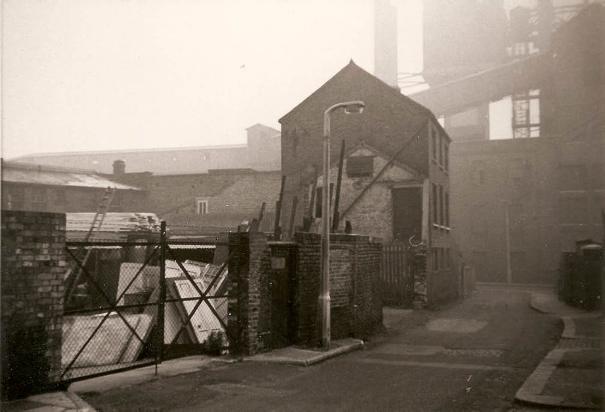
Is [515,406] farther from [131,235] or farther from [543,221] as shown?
[543,221]

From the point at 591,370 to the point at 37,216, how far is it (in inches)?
362

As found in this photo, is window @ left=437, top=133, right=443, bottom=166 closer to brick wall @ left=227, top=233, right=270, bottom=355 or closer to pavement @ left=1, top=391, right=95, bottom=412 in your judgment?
brick wall @ left=227, top=233, right=270, bottom=355

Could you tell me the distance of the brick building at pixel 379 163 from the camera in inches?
966

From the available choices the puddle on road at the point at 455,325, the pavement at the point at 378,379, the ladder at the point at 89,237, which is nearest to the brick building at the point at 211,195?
the ladder at the point at 89,237

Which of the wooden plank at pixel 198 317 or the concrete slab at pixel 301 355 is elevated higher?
the wooden plank at pixel 198 317

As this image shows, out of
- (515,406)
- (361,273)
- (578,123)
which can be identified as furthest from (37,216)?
(578,123)

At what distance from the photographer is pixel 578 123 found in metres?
37.8

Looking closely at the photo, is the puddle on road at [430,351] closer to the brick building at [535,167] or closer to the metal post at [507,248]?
the brick building at [535,167]

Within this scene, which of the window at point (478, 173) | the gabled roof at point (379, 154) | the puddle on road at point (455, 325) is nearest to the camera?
the puddle on road at point (455, 325)

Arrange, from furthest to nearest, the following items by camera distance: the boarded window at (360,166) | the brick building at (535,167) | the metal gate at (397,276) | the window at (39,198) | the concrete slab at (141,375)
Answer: the window at (39,198) < the brick building at (535,167) < the boarded window at (360,166) < the metal gate at (397,276) < the concrete slab at (141,375)

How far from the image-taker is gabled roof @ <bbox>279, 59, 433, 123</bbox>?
2558cm

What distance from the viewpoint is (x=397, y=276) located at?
21.8m

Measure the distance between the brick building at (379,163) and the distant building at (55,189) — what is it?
18.6 m

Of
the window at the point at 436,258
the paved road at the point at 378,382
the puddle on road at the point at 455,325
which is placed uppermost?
the window at the point at 436,258
